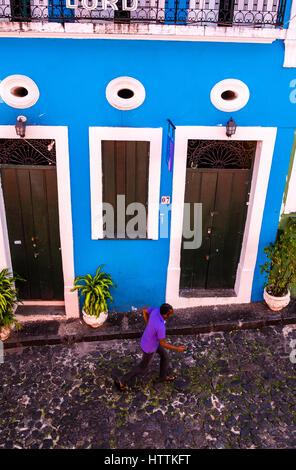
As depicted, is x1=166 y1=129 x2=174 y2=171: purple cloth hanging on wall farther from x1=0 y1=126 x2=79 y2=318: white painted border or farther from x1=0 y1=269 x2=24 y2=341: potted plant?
x1=0 y1=269 x2=24 y2=341: potted plant

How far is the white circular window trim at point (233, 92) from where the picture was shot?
588 centimetres

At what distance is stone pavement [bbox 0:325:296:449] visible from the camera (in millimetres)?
4922

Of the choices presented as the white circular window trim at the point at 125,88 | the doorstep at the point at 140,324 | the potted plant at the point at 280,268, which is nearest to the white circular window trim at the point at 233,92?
the white circular window trim at the point at 125,88

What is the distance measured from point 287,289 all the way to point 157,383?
11.1 feet

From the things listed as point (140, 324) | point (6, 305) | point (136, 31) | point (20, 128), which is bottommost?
point (140, 324)

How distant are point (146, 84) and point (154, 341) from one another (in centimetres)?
409

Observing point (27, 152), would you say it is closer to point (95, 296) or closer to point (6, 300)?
point (6, 300)

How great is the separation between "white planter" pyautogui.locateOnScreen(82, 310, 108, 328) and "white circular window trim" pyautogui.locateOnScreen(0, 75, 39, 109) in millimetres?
3880

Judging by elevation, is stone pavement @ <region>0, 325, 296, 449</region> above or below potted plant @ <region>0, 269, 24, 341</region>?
below

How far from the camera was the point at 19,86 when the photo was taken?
227 inches

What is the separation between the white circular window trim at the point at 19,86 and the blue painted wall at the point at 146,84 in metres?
0.08

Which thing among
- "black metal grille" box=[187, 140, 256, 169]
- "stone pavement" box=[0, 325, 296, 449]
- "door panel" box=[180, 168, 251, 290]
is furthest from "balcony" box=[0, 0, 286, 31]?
"stone pavement" box=[0, 325, 296, 449]

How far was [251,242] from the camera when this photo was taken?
23.0ft

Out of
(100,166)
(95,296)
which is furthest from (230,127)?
(95,296)
